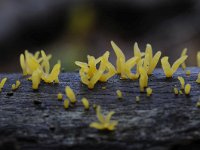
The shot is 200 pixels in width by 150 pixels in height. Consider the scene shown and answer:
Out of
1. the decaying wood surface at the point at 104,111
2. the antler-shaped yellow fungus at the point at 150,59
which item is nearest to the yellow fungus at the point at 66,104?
the decaying wood surface at the point at 104,111

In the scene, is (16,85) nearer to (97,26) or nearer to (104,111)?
(104,111)

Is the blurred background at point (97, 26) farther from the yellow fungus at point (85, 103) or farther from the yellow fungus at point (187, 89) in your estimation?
the yellow fungus at point (85, 103)

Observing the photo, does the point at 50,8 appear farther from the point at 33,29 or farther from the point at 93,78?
the point at 93,78

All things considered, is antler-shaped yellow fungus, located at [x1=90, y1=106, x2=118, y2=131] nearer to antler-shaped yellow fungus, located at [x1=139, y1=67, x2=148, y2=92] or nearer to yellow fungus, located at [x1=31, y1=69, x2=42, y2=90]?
antler-shaped yellow fungus, located at [x1=139, y1=67, x2=148, y2=92]

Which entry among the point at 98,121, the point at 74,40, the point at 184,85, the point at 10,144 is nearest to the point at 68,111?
the point at 98,121

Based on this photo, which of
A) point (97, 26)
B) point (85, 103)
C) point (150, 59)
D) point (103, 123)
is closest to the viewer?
point (103, 123)

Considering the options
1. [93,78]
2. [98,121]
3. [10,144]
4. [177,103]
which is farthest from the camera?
[93,78]

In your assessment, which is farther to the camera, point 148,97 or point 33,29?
point 33,29

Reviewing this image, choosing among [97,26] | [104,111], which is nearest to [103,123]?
[104,111]
